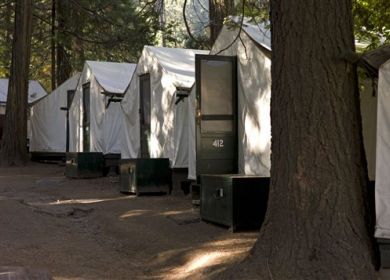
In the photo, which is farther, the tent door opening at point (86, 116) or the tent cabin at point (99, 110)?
the tent door opening at point (86, 116)

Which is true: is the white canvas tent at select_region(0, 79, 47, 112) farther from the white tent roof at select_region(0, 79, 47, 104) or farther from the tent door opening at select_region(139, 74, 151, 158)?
the tent door opening at select_region(139, 74, 151, 158)

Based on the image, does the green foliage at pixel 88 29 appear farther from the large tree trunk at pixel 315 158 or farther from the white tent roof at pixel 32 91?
the large tree trunk at pixel 315 158

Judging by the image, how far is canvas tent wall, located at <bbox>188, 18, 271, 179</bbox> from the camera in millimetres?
10070

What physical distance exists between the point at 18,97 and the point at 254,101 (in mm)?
12767

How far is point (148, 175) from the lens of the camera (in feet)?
40.2

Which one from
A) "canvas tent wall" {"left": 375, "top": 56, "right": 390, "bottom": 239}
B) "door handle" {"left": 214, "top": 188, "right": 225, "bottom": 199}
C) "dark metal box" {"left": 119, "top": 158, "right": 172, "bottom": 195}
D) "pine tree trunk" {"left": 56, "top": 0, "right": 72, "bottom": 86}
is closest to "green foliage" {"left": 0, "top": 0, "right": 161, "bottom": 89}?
"pine tree trunk" {"left": 56, "top": 0, "right": 72, "bottom": 86}

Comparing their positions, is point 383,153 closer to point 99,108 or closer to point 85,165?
point 85,165

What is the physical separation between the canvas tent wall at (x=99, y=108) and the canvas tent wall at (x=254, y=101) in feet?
21.7

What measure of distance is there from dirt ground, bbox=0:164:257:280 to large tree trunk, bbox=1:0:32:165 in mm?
8227

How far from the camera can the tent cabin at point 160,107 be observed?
42.2ft

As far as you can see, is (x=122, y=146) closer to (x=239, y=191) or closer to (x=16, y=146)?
(x=16, y=146)

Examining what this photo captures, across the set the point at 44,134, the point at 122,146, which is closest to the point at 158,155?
the point at 122,146

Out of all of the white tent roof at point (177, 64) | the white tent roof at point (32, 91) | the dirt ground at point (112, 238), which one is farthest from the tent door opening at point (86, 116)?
the white tent roof at point (32, 91)

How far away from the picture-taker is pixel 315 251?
520 cm
